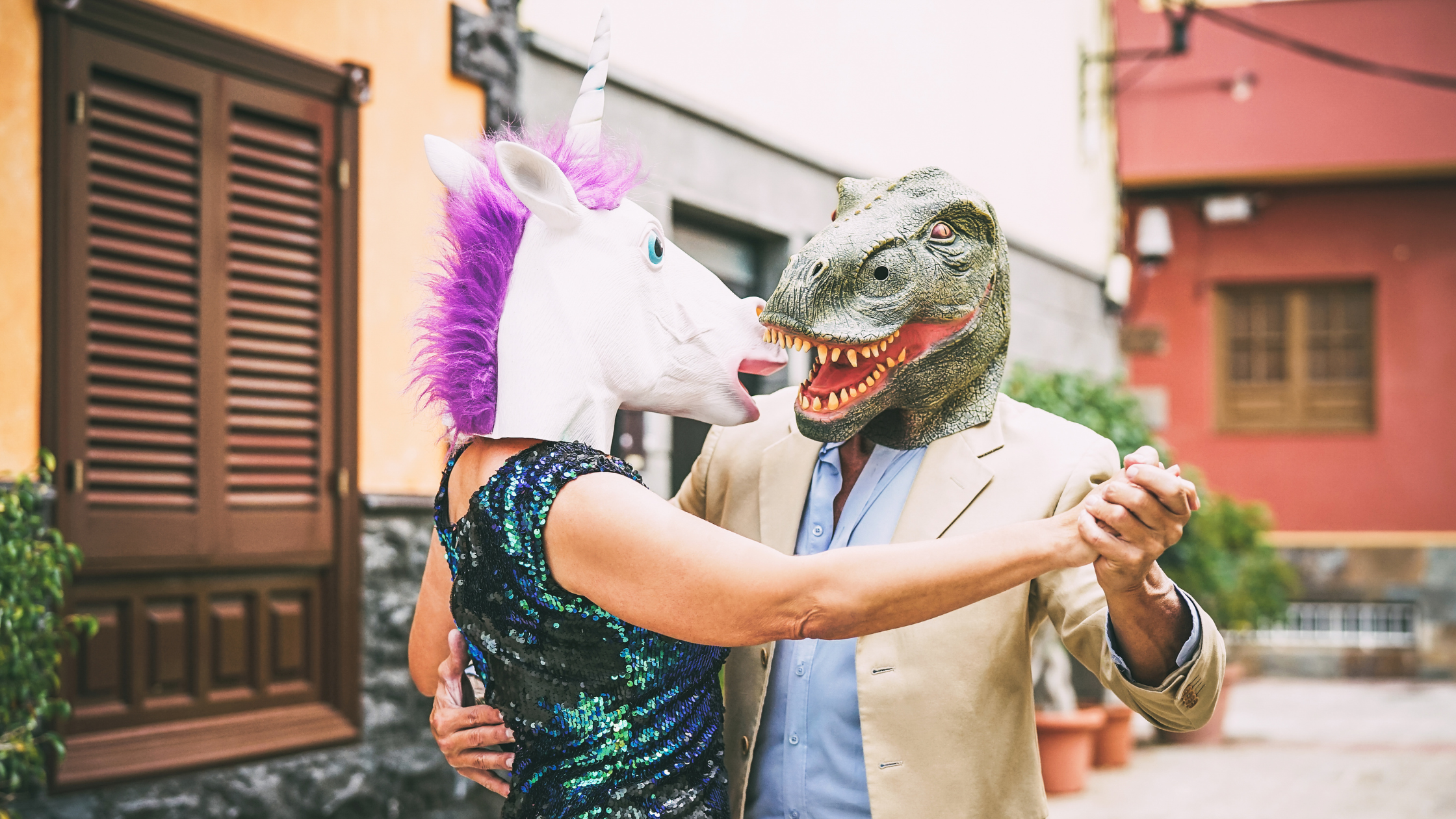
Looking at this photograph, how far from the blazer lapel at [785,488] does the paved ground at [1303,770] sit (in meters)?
5.02

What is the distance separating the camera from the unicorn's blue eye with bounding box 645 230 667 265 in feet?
5.78

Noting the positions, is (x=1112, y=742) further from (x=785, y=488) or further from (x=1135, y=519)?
(x=1135, y=519)

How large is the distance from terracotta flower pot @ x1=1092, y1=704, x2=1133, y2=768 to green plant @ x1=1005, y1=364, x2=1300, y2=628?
90 centimetres

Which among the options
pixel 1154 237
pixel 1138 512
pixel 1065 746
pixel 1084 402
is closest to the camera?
pixel 1138 512

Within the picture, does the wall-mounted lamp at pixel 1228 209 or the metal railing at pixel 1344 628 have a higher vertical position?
the wall-mounted lamp at pixel 1228 209

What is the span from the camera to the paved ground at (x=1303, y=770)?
6656 mm

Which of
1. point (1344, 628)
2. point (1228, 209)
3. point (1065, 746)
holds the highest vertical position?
point (1228, 209)

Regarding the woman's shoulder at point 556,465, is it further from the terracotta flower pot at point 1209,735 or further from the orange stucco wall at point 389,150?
the terracotta flower pot at point 1209,735

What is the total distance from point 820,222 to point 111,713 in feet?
14.6

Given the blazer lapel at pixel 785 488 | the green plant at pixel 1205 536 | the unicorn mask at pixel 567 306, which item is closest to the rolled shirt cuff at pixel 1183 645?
the blazer lapel at pixel 785 488

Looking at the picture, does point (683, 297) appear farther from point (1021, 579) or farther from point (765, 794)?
point (765, 794)

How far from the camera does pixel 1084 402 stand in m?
7.20

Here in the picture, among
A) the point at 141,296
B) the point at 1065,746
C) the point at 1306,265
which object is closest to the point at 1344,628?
the point at 1306,265

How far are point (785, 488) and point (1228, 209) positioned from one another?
1212cm
